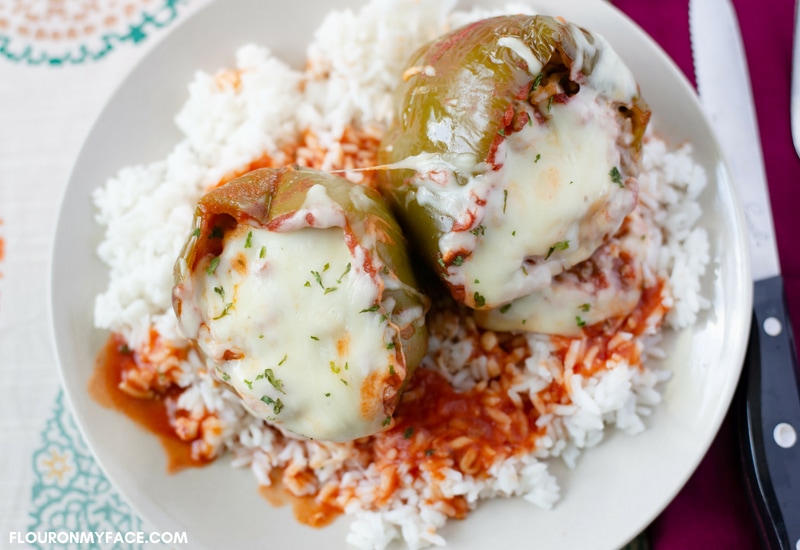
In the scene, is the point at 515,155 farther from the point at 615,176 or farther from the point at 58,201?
the point at 58,201

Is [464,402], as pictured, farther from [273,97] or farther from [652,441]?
[273,97]

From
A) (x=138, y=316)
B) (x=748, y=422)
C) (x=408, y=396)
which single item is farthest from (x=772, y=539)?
(x=138, y=316)

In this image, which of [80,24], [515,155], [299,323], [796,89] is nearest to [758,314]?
[796,89]

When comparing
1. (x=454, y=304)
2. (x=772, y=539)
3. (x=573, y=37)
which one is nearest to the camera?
(x=573, y=37)

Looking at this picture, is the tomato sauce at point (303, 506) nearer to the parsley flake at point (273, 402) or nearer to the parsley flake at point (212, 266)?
the parsley flake at point (273, 402)

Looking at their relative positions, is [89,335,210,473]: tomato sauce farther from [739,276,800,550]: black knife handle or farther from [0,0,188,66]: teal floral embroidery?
[739,276,800,550]: black knife handle

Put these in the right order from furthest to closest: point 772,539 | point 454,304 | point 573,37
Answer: point 454,304, point 772,539, point 573,37

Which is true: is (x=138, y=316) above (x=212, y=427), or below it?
above
